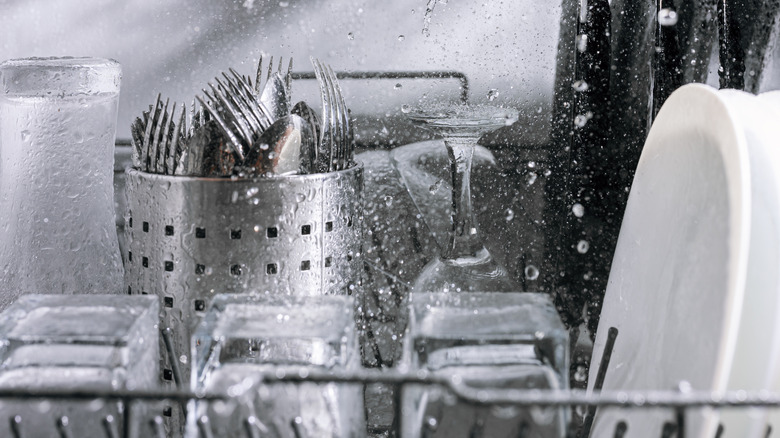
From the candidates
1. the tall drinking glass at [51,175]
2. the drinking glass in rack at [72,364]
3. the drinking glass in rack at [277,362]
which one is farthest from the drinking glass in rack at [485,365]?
the tall drinking glass at [51,175]

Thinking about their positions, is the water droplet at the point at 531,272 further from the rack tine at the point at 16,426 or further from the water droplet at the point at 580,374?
the rack tine at the point at 16,426

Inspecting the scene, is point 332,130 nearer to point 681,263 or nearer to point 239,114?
point 239,114

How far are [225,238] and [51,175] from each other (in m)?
0.17

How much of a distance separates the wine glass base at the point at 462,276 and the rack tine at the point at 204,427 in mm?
271

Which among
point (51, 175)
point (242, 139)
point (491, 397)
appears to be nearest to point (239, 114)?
point (242, 139)

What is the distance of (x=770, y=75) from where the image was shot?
0.64m

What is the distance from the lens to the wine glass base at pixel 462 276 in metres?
0.66

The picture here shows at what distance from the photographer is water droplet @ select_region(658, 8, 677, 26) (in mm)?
663

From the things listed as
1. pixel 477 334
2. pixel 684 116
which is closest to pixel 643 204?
pixel 684 116

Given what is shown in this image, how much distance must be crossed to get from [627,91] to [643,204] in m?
0.17

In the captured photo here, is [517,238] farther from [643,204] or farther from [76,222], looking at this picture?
[76,222]

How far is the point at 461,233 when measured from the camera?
0.67 meters

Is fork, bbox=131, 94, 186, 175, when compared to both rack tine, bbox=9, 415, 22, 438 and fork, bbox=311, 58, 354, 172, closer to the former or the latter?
fork, bbox=311, 58, 354, 172

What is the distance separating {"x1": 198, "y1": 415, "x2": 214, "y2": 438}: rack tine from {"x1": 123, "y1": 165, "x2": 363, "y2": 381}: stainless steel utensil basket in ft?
0.37
